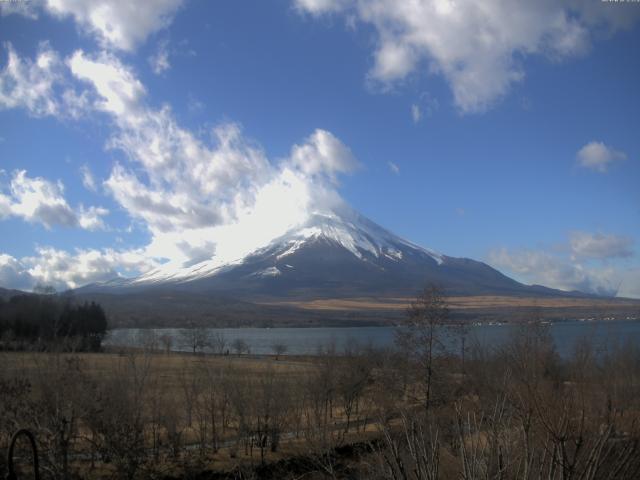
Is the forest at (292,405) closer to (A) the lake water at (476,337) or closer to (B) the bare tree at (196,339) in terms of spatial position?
(A) the lake water at (476,337)

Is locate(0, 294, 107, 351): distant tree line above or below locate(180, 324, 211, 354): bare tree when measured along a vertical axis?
above

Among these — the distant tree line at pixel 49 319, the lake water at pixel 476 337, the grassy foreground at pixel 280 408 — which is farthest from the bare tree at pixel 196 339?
the grassy foreground at pixel 280 408

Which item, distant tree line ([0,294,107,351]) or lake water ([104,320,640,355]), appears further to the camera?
distant tree line ([0,294,107,351])

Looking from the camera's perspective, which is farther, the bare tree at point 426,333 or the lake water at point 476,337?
the lake water at point 476,337

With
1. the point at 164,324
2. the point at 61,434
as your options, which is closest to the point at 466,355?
the point at 61,434

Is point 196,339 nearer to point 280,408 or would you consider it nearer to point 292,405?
point 292,405

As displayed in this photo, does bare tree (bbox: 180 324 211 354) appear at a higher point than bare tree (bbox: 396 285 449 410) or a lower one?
lower

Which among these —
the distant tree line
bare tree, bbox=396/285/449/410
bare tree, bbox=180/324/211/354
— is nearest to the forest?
bare tree, bbox=396/285/449/410

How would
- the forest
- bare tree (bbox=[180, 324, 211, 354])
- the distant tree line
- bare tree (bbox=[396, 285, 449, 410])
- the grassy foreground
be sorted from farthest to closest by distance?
bare tree (bbox=[180, 324, 211, 354]), the distant tree line, bare tree (bbox=[396, 285, 449, 410]), the forest, the grassy foreground

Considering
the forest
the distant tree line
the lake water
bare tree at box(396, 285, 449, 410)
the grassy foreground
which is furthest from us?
the distant tree line

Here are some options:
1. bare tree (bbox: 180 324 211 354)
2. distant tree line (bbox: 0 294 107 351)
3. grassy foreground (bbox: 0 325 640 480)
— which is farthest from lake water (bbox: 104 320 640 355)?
distant tree line (bbox: 0 294 107 351)

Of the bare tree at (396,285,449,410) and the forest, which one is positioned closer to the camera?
the forest

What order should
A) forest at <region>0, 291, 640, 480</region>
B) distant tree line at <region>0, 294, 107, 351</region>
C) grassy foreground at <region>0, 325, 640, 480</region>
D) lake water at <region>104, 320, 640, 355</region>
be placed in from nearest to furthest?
1. grassy foreground at <region>0, 325, 640, 480</region>
2. forest at <region>0, 291, 640, 480</region>
3. lake water at <region>104, 320, 640, 355</region>
4. distant tree line at <region>0, 294, 107, 351</region>

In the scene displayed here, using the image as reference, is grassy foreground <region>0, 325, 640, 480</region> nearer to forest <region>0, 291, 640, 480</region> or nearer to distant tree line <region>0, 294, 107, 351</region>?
forest <region>0, 291, 640, 480</region>
